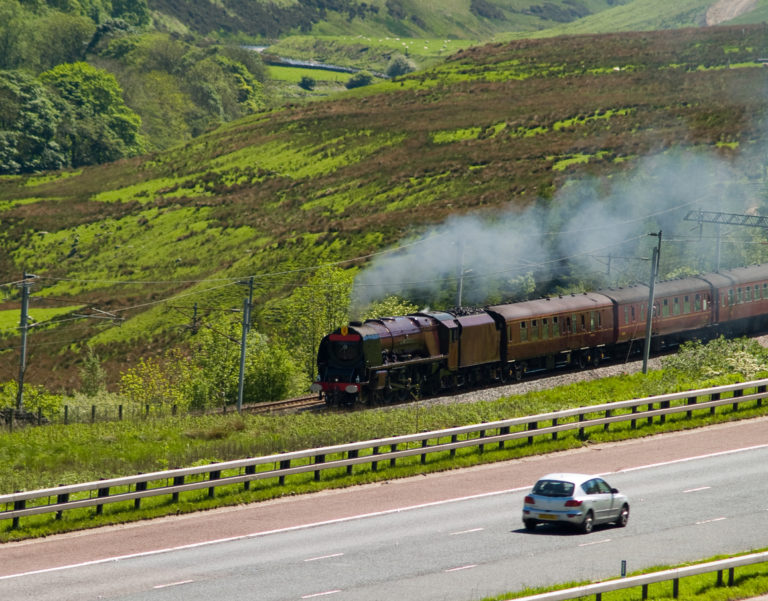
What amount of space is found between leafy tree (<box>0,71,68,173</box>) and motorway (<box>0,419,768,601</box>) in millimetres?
133721

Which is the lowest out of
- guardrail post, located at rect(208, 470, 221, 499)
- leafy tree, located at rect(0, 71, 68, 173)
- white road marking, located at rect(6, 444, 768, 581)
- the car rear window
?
white road marking, located at rect(6, 444, 768, 581)

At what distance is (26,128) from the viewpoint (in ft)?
499

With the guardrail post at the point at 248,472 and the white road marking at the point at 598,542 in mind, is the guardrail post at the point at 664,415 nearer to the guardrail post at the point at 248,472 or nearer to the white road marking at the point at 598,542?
the white road marking at the point at 598,542

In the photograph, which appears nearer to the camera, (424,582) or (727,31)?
(424,582)

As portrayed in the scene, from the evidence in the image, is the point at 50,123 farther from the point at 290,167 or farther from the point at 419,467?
the point at 419,467

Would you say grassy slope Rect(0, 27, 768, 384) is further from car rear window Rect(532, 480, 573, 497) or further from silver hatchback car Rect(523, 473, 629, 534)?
silver hatchback car Rect(523, 473, 629, 534)

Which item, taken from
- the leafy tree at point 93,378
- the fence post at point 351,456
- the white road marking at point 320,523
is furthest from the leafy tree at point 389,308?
the white road marking at point 320,523

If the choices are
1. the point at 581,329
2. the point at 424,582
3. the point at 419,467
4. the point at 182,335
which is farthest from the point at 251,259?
the point at 424,582

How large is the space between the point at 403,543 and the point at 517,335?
78.5ft

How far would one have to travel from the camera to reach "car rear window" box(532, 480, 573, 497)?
72.2 ft

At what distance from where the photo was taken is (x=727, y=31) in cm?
14288

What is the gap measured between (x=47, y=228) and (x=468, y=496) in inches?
3670

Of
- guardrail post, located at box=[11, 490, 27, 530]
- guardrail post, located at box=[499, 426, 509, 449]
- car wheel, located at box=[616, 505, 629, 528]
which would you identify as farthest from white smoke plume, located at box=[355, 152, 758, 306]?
guardrail post, located at box=[11, 490, 27, 530]

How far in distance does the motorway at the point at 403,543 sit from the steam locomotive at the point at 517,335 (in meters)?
13.5
